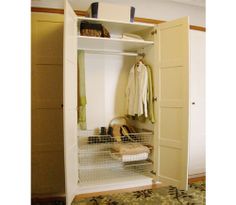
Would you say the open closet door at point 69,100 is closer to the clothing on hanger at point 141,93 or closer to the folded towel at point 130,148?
the folded towel at point 130,148

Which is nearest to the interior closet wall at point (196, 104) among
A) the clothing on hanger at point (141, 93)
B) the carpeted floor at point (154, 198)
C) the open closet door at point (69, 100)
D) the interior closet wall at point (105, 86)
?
the carpeted floor at point (154, 198)

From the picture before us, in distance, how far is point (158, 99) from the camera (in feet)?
8.89

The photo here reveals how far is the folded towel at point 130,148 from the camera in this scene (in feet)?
8.53

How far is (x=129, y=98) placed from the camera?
9.85ft

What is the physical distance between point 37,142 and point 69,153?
1.94 feet

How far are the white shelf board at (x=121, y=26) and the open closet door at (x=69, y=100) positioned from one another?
1.23 feet

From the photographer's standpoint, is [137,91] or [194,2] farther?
[194,2]

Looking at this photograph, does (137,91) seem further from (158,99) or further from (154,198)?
(154,198)

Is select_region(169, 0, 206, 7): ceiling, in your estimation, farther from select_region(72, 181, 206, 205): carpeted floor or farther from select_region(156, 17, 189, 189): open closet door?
select_region(72, 181, 206, 205): carpeted floor

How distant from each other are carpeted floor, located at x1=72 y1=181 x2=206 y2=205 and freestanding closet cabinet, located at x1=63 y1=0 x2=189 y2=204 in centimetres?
11

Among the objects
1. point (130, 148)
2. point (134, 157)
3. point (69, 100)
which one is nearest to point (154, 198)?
point (134, 157)

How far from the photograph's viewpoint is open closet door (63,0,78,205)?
198 centimetres

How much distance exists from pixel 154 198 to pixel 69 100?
1.51 metres

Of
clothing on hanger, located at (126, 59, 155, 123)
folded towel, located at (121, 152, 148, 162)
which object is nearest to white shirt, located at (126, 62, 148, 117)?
clothing on hanger, located at (126, 59, 155, 123)
